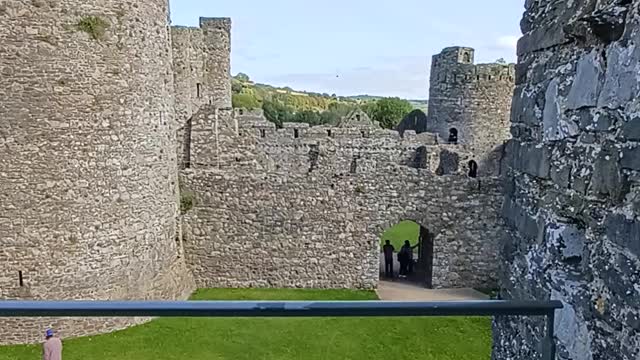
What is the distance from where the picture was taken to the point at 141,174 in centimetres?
1049

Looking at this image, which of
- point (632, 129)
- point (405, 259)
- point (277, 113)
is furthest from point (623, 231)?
point (277, 113)

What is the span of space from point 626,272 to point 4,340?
9612mm

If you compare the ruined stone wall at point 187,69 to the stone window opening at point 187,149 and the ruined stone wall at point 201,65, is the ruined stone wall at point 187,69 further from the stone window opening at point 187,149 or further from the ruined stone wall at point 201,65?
the stone window opening at point 187,149

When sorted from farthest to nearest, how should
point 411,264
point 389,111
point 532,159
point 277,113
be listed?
1. point 389,111
2. point 277,113
3. point 411,264
4. point 532,159

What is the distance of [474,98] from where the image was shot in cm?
2395

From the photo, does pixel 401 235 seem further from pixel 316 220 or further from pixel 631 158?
pixel 631 158

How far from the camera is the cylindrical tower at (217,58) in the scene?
63.8 ft

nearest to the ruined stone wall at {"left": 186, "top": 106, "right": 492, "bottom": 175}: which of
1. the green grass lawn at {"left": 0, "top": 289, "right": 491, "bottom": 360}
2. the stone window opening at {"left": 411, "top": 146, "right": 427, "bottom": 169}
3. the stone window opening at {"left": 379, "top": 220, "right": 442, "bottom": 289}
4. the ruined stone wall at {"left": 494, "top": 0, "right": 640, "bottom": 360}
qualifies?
the stone window opening at {"left": 411, "top": 146, "right": 427, "bottom": 169}

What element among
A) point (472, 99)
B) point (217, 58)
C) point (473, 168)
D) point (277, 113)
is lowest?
point (473, 168)

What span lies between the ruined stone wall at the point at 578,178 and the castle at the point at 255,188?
0.03 ft

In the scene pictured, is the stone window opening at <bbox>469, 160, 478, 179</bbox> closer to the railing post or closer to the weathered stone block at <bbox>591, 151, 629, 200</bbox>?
the railing post

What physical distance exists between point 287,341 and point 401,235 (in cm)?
1005

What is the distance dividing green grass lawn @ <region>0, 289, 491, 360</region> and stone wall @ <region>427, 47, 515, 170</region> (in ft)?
45.4

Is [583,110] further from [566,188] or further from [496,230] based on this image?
[496,230]
